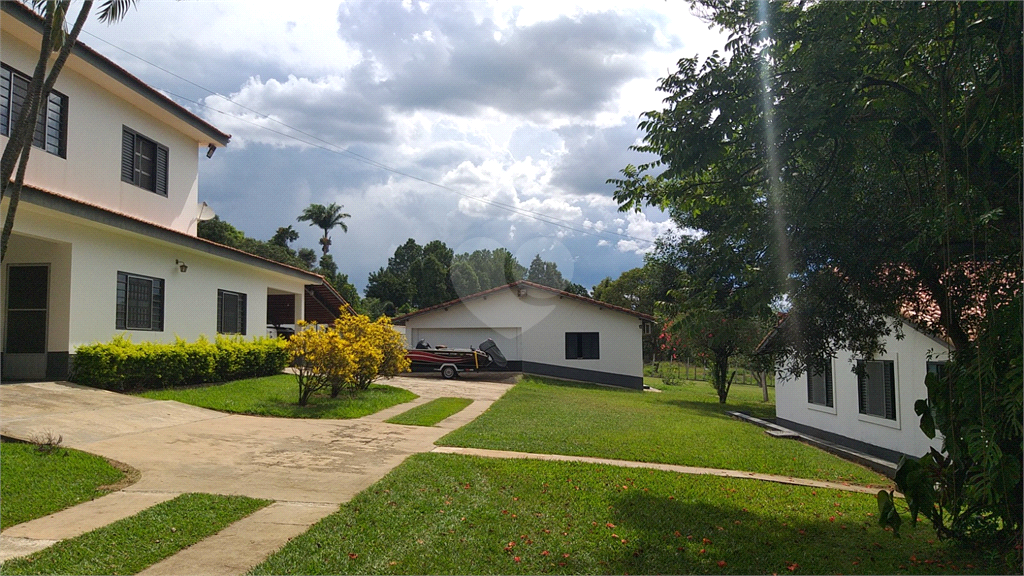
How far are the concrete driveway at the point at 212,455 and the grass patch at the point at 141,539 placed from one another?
163 mm

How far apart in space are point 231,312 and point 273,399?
18.2 feet

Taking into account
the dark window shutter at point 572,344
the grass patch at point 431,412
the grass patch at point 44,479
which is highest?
the dark window shutter at point 572,344

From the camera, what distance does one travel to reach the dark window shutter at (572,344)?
3288 cm

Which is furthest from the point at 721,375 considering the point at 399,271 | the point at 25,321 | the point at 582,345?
the point at 399,271

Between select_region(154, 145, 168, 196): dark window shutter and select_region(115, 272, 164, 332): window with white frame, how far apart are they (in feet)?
10.3

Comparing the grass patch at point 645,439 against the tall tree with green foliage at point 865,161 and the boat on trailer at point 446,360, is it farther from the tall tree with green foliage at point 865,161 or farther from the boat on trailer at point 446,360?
the boat on trailer at point 446,360

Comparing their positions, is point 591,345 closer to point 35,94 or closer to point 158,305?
point 158,305

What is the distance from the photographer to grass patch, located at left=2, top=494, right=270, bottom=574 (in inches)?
202

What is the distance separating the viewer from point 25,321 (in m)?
13.6

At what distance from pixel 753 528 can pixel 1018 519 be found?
2.13 m

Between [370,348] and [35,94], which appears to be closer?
[35,94]

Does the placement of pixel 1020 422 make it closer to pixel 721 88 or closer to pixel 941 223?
pixel 941 223

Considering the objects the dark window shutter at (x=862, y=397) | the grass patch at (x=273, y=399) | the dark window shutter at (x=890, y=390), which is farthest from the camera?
the dark window shutter at (x=862, y=397)

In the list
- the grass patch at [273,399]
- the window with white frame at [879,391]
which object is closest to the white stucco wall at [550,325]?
the grass patch at [273,399]
